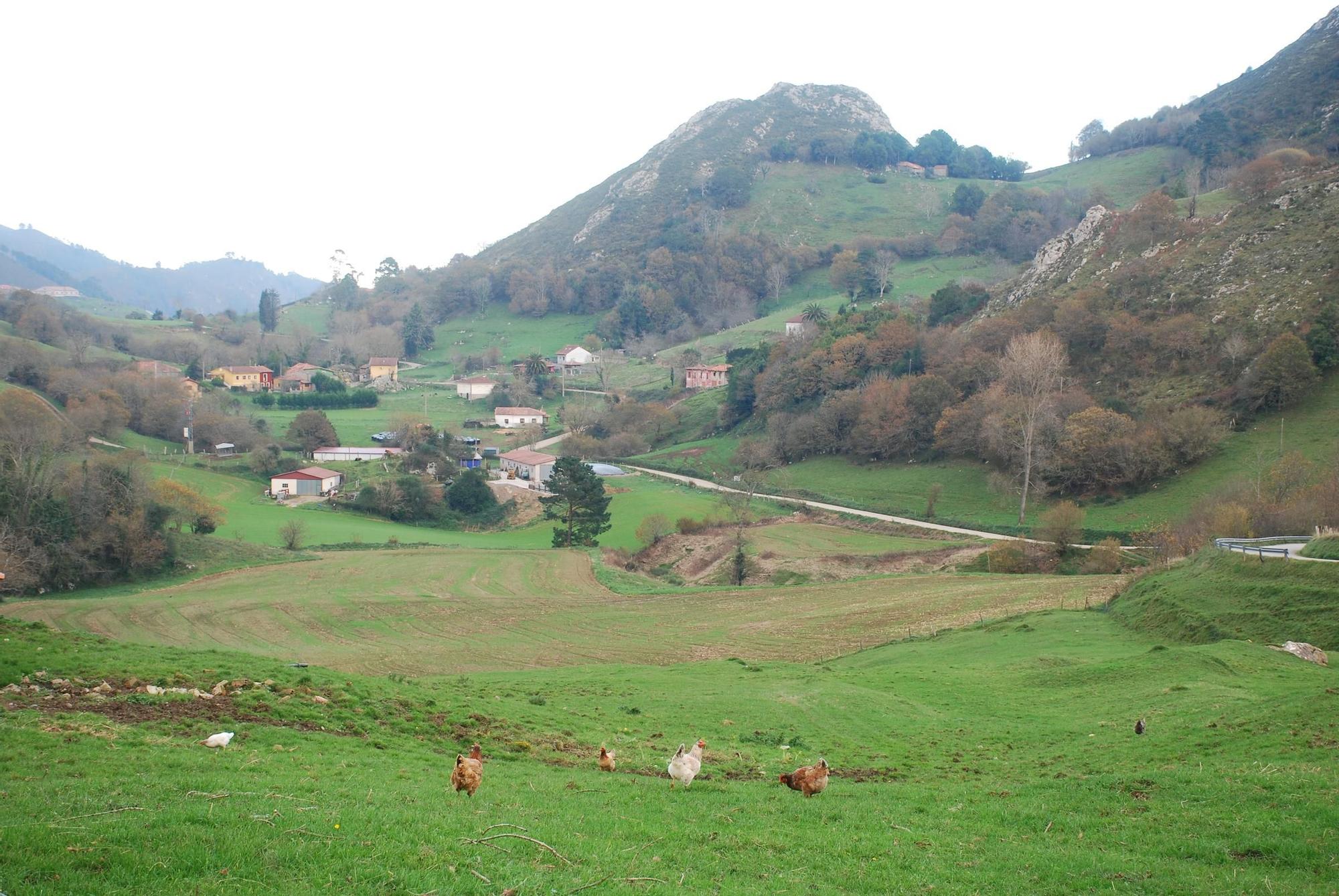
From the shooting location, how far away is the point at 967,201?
167 m

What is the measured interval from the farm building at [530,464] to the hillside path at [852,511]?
10815mm

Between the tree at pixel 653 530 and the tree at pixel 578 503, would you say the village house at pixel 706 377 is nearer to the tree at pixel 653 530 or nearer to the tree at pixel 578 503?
the tree at pixel 578 503

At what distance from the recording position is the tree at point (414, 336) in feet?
531

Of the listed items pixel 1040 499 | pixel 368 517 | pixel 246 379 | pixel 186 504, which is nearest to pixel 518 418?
pixel 368 517

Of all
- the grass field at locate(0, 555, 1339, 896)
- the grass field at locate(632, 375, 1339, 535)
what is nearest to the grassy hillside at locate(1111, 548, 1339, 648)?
the grass field at locate(0, 555, 1339, 896)

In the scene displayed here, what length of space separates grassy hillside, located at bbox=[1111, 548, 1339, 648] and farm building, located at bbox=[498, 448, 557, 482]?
A: 2397 inches

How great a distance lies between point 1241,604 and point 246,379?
130 meters

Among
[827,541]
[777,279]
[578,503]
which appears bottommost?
[827,541]

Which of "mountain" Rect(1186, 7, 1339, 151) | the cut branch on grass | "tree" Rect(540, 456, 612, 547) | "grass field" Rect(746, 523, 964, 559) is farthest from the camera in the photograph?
"mountain" Rect(1186, 7, 1339, 151)

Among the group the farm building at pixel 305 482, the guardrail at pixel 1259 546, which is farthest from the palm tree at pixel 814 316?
the guardrail at pixel 1259 546

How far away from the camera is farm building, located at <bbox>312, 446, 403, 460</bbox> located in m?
88.6

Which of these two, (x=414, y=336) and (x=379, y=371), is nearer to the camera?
(x=379, y=371)

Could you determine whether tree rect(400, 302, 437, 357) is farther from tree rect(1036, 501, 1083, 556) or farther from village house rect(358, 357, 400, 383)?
tree rect(1036, 501, 1083, 556)

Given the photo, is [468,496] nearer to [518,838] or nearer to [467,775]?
[467,775]
